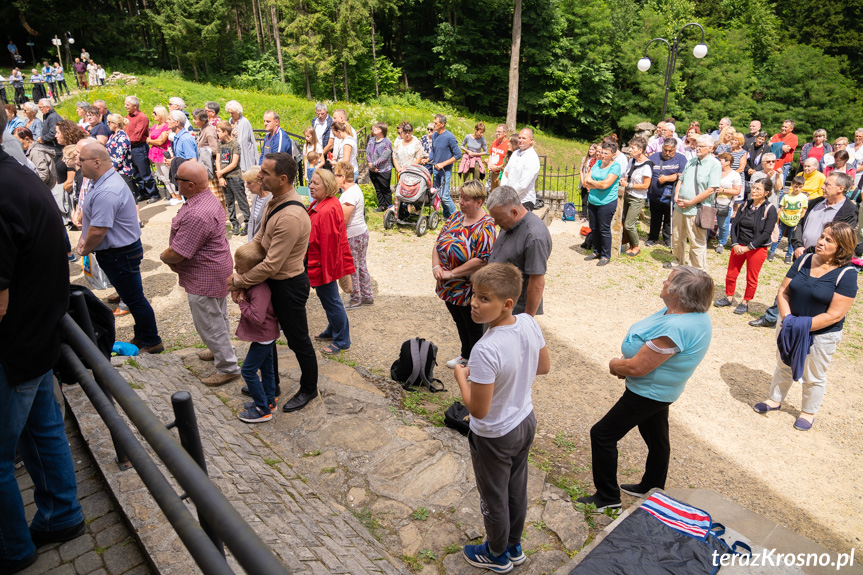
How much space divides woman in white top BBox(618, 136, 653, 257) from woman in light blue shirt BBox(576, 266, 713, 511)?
659cm

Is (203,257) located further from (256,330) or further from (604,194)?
(604,194)

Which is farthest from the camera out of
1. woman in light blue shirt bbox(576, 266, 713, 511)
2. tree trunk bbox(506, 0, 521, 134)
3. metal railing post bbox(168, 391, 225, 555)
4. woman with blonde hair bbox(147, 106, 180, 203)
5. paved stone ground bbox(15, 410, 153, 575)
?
tree trunk bbox(506, 0, 521, 134)

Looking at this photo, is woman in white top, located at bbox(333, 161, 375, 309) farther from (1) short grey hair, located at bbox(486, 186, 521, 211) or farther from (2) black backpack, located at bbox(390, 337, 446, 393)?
(1) short grey hair, located at bbox(486, 186, 521, 211)

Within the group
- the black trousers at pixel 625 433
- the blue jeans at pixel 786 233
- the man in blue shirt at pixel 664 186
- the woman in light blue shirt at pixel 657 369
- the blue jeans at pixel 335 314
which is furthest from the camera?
the blue jeans at pixel 786 233

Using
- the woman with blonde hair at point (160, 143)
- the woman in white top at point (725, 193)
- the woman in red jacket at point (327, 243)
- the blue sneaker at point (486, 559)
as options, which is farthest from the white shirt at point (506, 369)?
the woman with blonde hair at point (160, 143)

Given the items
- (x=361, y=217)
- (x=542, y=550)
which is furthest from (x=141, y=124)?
(x=542, y=550)

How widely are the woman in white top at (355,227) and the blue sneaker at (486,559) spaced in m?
3.89

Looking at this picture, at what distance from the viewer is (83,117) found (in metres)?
10.5

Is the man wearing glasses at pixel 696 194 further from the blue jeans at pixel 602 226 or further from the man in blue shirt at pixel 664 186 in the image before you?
the man in blue shirt at pixel 664 186

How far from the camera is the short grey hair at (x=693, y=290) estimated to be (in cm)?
323

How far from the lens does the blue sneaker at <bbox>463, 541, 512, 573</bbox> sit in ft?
10.4

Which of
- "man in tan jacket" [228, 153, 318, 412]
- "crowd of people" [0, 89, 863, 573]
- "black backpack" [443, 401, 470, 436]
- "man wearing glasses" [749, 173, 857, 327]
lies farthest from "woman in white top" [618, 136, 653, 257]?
"man in tan jacket" [228, 153, 318, 412]

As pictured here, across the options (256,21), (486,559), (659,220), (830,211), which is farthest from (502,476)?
(256,21)

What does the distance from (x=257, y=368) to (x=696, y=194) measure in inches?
275
